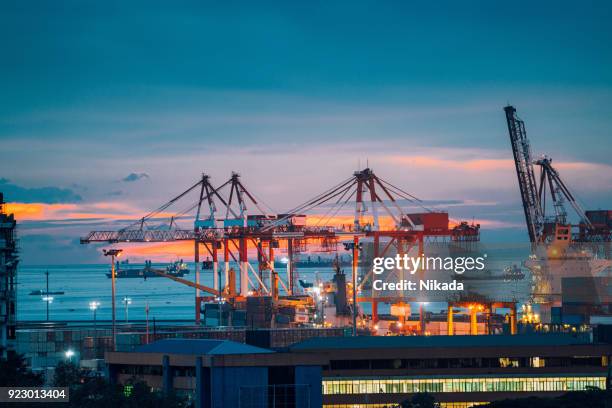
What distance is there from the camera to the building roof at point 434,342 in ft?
276

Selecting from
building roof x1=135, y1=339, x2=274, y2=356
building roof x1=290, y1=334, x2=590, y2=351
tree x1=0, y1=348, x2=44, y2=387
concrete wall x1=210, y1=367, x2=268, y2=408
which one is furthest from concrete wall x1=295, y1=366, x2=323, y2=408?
tree x1=0, y1=348, x2=44, y2=387

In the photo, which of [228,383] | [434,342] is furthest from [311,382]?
[434,342]

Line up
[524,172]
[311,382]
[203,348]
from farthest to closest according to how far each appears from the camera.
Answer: [524,172] → [203,348] → [311,382]

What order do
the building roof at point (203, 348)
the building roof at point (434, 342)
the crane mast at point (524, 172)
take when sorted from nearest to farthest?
the building roof at point (203, 348), the building roof at point (434, 342), the crane mast at point (524, 172)

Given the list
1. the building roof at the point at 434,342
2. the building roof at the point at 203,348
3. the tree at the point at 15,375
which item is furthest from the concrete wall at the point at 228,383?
the building roof at the point at 434,342

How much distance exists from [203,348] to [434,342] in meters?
19.8

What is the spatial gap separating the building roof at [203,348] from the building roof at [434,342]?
995cm

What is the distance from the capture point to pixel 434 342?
85625mm

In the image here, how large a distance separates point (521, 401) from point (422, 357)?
1044 centimetres

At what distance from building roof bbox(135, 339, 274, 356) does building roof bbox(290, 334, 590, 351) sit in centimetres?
995

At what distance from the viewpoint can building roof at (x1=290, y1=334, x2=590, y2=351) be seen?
84.1m

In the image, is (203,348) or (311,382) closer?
(311,382)

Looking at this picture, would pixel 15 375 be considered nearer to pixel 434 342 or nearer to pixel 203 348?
pixel 203 348

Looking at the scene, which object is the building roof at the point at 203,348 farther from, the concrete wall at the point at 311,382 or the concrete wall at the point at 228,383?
the concrete wall at the point at 311,382
